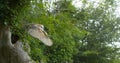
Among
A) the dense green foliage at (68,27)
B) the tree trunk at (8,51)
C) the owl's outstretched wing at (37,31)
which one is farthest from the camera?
the owl's outstretched wing at (37,31)

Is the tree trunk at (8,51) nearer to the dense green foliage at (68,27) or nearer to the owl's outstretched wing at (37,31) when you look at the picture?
the dense green foliage at (68,27)

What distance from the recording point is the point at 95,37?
10742 mm

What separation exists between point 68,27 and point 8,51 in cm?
241

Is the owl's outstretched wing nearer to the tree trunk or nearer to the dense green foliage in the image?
the dense green foliage

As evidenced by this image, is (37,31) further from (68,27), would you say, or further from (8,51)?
(68,27)

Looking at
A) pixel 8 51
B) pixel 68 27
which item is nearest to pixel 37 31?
pixel 8 51

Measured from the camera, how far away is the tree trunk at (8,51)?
14.5 ft

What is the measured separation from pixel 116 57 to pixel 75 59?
4.89 feet

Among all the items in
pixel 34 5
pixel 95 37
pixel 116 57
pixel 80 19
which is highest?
pixel 34 5

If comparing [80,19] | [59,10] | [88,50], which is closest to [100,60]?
[88,50]

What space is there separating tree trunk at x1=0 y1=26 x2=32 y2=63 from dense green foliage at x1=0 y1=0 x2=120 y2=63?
14 centimetres

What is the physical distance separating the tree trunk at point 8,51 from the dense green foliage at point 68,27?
143 mm

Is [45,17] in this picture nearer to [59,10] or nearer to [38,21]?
[38,21]

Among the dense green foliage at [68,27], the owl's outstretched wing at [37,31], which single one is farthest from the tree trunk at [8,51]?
the owl's outstretched wing at [37,31]
